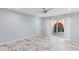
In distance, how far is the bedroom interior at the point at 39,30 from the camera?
1673mm

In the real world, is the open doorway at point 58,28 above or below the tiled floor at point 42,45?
above

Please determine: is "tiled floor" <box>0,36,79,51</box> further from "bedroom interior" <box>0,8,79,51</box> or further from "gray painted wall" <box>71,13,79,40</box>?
"gray painted wall" <box>71,13,79,40</box>

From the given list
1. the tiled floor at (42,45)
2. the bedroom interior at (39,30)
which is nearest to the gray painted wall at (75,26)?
the bedroom interior at (39,30)

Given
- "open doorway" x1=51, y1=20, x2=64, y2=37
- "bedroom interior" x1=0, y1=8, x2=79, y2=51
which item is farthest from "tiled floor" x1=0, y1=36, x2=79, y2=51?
"open doorway" x1=51, y1=20, x2=64, y2=37

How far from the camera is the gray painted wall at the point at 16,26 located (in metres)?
1.73

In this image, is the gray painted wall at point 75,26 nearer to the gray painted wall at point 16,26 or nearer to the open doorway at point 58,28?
the open doorway at point 58,28

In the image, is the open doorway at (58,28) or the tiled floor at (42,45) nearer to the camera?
the tiled floor at (42,45)

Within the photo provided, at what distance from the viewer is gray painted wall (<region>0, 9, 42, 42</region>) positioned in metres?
1.73

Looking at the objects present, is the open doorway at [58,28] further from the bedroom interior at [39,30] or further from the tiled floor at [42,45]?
the tiled floor at [42,45]

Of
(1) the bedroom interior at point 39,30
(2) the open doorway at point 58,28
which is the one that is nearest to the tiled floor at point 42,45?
(1) the bedroom interior at point 39,30
